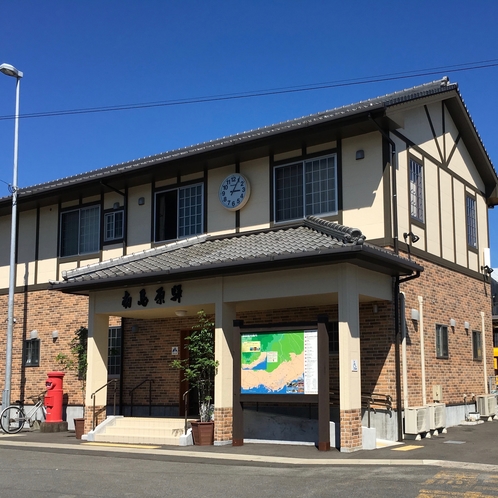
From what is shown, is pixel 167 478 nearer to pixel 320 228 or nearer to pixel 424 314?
pixel 320 228

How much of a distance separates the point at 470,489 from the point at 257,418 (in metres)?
6.74

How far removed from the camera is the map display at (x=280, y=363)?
45.9ft

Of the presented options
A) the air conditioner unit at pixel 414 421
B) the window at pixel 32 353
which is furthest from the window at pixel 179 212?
the air conditioner unit at pixel 414 421

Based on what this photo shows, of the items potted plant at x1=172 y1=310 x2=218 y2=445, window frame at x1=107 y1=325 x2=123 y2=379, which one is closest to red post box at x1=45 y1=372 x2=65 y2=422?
window frame at x1=107 y1=325 x2=123 y2=379

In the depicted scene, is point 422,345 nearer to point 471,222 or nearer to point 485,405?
point 485,405

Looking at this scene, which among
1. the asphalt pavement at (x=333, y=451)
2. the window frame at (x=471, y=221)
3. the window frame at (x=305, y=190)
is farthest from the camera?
the window frame at (x=471, y=221)

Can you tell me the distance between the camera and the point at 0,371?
23.1m

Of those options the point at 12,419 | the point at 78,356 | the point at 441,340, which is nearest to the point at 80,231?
the point at 78,356

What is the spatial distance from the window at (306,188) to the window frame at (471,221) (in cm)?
581

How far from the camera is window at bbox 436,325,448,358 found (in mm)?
18245

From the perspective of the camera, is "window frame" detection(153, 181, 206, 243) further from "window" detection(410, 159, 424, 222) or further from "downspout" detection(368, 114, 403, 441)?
"window" detection(410, 159, 424, 222)

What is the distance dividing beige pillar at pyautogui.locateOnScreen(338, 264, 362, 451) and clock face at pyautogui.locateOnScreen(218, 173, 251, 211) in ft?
16.7

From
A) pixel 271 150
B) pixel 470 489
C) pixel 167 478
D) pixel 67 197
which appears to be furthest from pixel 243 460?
pixel 67 197

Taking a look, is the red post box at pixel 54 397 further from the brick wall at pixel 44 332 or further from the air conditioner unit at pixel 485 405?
the air conditioner unit at pixel 485 405
